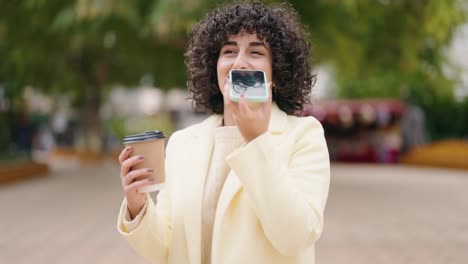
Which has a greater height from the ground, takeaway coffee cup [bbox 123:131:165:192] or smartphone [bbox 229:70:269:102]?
smartphone [bbox 229:70:269:102]

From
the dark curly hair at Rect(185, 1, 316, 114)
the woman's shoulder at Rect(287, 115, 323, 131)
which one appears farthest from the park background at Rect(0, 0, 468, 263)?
the woman's shoulder at Rect(287, 115, 323, 131)

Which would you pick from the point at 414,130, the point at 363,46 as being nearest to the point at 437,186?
the point at 363,46

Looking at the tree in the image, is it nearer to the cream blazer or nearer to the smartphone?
the cream blazer

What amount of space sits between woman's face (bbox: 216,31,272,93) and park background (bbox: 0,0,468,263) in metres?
0.66

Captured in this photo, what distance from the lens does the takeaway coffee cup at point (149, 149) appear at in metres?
1.95

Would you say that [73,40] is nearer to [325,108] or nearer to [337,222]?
[337,222]

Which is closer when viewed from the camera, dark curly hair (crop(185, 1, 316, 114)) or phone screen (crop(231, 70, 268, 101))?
phone screen (crop(231, 70, 268, 101))

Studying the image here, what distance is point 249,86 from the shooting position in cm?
184

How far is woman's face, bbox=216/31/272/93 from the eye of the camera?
2.06 meters

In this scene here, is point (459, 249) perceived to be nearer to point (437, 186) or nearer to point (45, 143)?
point (437, 186)

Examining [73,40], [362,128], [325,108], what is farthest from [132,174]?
[325,108]

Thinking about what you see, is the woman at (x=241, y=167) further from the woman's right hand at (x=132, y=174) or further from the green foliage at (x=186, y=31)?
the green foliage at (x=186, y=31)

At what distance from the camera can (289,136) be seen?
2.06 m

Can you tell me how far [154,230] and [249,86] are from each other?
58 cm
